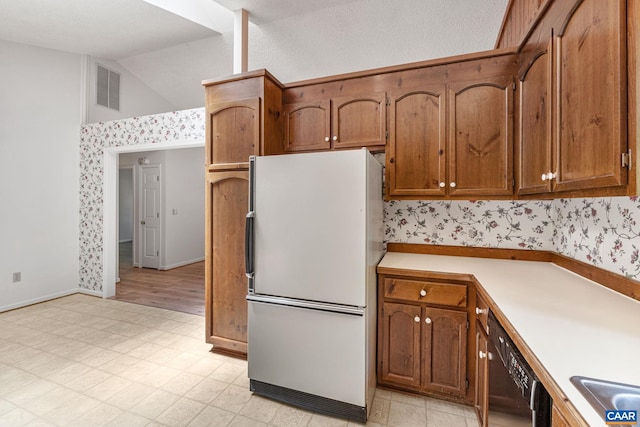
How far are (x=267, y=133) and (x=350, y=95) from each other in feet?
2.40

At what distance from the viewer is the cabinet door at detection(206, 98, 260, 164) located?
2.20 metres

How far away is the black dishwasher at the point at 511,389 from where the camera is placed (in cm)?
83

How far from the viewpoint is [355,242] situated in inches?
64.3

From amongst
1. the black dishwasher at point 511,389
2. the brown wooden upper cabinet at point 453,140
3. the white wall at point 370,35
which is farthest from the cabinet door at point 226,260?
the black dishwasher at point 511,389

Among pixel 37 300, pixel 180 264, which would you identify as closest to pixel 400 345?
pixel 37 300

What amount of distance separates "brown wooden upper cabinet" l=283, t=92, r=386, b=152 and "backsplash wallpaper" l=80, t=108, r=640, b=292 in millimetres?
684

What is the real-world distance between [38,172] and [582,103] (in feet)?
17.4

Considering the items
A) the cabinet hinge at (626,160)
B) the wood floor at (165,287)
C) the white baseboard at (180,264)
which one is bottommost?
the wood floor at (165,287)

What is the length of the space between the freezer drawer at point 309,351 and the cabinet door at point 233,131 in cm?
119

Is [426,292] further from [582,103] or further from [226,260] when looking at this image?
[226,260]

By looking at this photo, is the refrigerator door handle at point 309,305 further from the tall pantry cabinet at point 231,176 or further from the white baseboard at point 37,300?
the white baseboard at point 37,300

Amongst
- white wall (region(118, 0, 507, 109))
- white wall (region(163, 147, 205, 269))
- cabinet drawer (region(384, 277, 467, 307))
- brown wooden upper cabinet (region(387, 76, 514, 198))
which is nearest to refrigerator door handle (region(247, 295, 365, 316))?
cabinet drawer (region(384, 277, 467, 307))

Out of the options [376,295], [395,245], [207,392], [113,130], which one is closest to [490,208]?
[395,245]

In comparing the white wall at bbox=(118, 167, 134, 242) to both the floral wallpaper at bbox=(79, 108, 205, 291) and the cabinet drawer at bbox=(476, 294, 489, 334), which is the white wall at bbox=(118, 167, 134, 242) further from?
the cabinet drawer at bbox=(476, 294, 489, 334)
